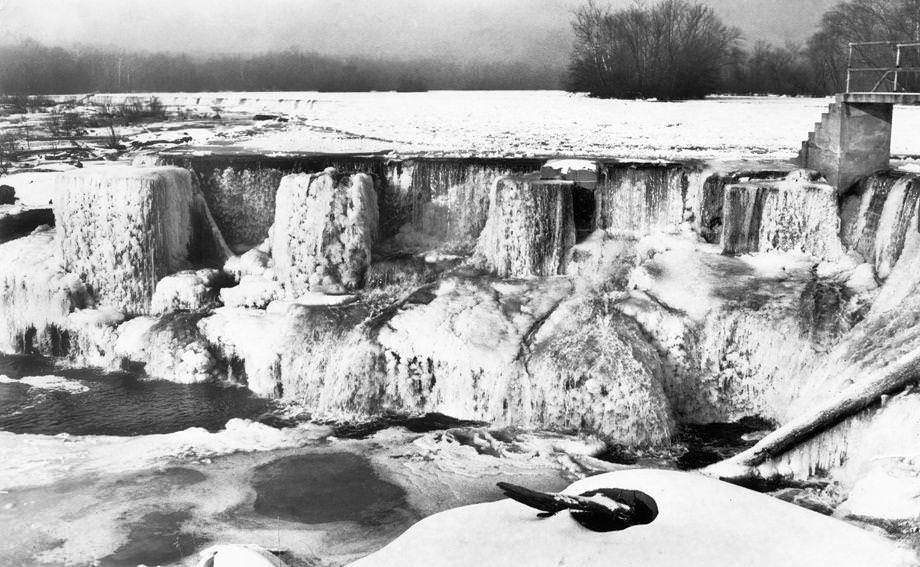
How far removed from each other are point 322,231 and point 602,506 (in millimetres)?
11689

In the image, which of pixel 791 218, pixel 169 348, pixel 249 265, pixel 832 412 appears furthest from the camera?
pixel 249 265

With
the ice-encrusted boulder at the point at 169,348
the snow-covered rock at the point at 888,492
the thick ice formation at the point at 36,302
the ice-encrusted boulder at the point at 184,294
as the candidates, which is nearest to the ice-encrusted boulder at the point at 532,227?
the ice-encrusted boulder at the point at 169,348

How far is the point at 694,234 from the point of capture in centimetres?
1741

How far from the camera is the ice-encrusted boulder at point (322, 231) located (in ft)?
59.5

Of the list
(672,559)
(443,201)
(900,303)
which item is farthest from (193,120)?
(672,559)

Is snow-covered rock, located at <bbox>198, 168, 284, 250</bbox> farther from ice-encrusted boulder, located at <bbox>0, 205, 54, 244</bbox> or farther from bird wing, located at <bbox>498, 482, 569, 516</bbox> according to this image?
bird wing, located at <bbox>498, 482, 569, 516</bbox>

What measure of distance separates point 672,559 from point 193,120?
1395 inches

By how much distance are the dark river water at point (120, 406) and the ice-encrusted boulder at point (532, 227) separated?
5.02 metres

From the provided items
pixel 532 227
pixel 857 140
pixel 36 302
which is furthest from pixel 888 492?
pixel 36 302

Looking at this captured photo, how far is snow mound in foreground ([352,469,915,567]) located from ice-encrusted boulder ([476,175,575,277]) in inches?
373

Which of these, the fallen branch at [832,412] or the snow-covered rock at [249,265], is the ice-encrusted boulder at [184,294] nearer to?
the snow-covered rock at [249,265]

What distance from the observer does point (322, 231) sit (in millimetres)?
18188

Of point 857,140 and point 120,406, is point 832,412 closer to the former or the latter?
point 857,140

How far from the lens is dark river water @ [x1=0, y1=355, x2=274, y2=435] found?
14438 mm
